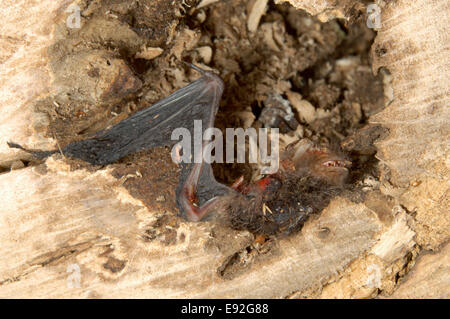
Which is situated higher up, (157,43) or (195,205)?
(157,43)

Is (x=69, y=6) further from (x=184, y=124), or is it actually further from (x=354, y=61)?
(x=354, y=61)

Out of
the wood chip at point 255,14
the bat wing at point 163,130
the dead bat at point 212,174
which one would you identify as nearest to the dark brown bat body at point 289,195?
the dead bat at point 212,174

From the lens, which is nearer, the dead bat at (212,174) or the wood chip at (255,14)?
the dead bat at (212,174)

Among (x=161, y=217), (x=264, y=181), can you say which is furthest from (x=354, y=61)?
(x=161, y=217)

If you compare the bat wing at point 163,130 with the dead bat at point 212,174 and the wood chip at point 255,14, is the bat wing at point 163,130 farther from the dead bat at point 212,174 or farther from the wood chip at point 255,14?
the wood chip at point 255,14

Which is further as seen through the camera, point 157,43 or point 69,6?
point 157,43

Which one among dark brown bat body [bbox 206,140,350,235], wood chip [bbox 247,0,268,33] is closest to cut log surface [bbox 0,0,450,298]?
dark brown bat body [bbox 206,140,350,235]
